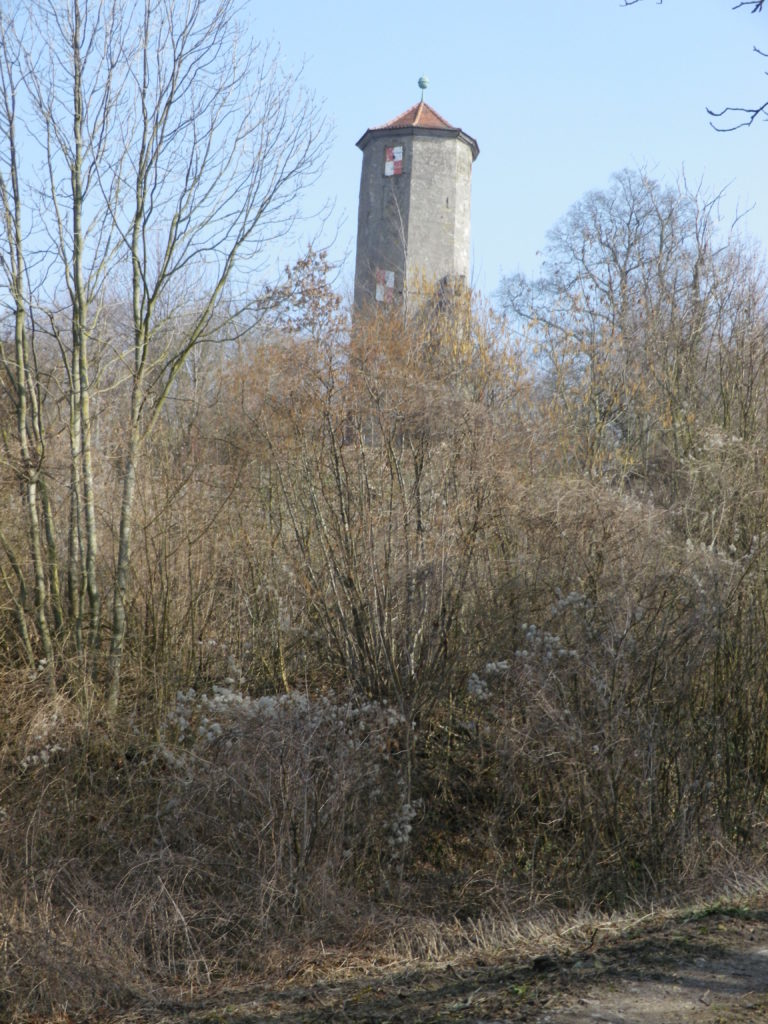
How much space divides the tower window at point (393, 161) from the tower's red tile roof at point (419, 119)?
0.84 m

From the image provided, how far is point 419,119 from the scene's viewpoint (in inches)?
1635

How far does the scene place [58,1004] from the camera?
17.9 feet

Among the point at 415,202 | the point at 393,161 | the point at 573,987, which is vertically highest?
the point at 393,161

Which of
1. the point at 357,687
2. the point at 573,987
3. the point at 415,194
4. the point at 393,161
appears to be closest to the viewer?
the point at 573,987

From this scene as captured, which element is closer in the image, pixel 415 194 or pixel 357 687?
pixel 357 687

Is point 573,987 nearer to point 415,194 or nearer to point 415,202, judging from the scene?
point 415,202

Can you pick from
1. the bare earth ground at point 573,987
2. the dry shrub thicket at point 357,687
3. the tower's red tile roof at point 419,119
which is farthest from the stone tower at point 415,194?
the bare earth ground at point 573,987

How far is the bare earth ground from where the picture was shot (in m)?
4.15

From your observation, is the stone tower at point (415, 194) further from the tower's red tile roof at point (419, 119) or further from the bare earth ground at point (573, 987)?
the bare earth ground at point (573, 987)

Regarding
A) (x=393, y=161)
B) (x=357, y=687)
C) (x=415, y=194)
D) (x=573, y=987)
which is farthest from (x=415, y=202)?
(x=573, y=987)

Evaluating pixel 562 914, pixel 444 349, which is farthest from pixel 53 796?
pixel 444 349

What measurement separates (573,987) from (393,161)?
3991 cm

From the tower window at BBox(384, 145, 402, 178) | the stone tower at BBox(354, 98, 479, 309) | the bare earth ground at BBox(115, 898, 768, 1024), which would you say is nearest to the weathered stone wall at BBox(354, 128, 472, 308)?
the stone tower at BBox(354, 98, 479, 309)

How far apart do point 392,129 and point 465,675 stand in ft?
118
